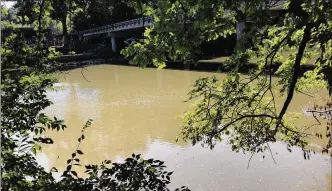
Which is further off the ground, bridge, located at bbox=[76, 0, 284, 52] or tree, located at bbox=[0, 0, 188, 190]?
bridge, located at bbox=[76, 0, 284, 52]

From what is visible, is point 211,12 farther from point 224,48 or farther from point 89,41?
point 89,41

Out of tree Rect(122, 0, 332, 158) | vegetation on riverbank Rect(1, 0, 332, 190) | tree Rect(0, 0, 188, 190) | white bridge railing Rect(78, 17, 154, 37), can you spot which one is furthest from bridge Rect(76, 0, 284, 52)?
tree Rect(0, 0, 188, 190)

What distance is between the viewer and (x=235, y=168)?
20.1ft

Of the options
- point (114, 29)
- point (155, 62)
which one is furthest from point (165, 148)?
point (114, 29)

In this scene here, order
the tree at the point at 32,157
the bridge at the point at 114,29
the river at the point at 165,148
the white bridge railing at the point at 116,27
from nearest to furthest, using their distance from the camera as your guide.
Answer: the tree at the point at 32,157
the river at the point at 165,148
the white bridge railing at the point at 116,27
the bridge at the point at 114,29

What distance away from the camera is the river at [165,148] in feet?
18.6

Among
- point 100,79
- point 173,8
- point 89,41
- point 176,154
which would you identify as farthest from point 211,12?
point 89,41

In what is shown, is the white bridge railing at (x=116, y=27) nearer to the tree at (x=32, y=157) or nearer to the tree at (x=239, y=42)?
the tree at (x=239, y=42)

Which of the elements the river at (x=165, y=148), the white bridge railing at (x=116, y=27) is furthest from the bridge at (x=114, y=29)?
the river at (x=165, y=148)

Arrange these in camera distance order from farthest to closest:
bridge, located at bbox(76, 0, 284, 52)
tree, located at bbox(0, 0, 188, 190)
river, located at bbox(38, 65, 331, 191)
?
bridge, located at bbox(76, 0, 284, 52), river, located at bbox(38, 65, 331, 191), tree, located at bbox(0, 0, 188, 190)

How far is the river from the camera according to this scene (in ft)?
18.6

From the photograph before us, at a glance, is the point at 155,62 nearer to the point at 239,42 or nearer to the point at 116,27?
the point at 239,42

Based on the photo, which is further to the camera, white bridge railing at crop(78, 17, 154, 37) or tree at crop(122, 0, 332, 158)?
white bridge railing at crop(78, 17, 154, 37)

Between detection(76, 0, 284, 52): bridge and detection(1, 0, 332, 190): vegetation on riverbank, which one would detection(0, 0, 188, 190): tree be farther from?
detection(76, 0, 284, 52): bridge
